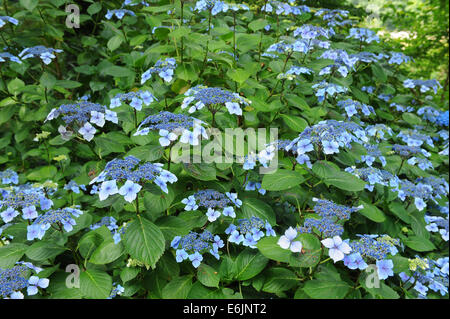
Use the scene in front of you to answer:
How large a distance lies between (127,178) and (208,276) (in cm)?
72

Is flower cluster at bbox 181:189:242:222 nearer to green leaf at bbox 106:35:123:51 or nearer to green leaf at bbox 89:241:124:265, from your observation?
green leaf at bbox 89:241:124:265

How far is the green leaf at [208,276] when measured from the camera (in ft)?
5.71

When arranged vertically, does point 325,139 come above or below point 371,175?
above

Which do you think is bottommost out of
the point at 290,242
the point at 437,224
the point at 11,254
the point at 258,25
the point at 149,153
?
the point at 437,224

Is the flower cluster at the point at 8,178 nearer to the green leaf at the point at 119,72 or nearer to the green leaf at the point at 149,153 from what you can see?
the green leaf at the point at 119,72

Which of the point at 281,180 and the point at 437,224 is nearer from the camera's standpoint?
the point at 281,180

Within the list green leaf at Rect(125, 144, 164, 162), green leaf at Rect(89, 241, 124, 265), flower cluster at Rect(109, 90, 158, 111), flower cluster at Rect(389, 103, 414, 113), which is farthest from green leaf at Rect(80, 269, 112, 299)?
flower cluster at Rect(389, 103, 414, 113)

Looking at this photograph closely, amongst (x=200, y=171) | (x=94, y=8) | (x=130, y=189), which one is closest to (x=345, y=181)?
(x=200, y=171)

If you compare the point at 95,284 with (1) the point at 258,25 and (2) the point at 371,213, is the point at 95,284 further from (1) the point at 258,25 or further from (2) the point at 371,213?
(1) the point at 258,25

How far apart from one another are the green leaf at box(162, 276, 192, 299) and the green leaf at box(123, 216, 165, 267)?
1.33 feet

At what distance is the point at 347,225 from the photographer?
256 centimetres

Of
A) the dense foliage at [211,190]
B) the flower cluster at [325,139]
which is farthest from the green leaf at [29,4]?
the flower cluster at [325,139]

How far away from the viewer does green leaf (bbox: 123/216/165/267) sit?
59.5 inches

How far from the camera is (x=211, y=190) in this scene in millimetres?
1889
